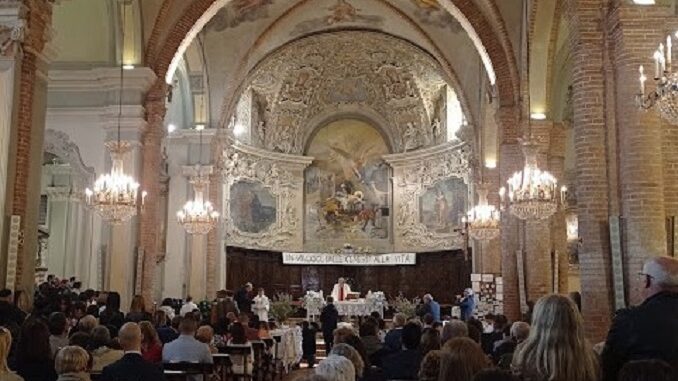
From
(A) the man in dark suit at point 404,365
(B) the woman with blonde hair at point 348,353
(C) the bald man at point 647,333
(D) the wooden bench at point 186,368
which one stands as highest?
(C) the bald man at point 647,333

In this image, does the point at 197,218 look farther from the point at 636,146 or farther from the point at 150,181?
the point at 636,146

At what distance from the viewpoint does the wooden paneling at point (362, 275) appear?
2636cm

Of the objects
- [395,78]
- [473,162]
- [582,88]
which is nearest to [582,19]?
[582,88]

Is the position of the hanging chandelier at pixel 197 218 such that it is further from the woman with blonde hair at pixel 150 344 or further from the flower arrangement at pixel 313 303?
the woman with blonde hair at pixel 150 344

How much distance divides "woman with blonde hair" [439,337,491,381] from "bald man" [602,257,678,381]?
0.67 m

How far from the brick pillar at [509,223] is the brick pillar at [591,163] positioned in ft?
21.1

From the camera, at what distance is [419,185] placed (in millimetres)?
28234

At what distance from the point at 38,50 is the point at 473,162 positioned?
Result: 15.7m

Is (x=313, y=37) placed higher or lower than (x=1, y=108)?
higher

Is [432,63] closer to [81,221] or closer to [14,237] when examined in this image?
[81,221]

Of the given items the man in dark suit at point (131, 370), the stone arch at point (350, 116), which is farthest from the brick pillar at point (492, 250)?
the man in dark suit at point (131, 370)

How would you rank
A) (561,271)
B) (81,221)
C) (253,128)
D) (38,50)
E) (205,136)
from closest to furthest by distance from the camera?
(38,50) → (561,271) → (81,221) → (205,136) → (253,128)

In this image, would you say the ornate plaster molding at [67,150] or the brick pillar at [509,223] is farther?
the brick pillar at [509,223]

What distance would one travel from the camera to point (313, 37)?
25562 mm
